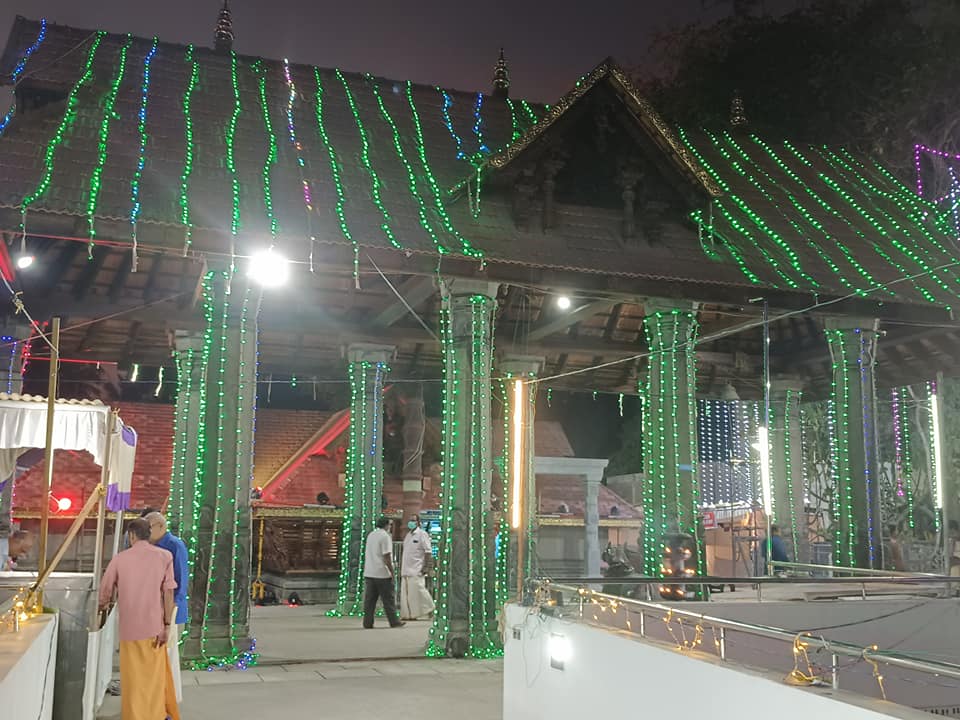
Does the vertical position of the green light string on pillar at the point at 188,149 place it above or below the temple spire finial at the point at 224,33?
below

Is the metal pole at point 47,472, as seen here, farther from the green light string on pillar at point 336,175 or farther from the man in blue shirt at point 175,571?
the green light string on pillar at point 336,175

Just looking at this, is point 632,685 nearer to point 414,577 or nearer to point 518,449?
point 518,449

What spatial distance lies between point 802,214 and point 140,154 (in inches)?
434

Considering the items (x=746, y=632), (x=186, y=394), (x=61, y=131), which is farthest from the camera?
(x=186, y=394)

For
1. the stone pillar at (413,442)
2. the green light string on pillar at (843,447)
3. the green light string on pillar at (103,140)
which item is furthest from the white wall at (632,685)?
the stone pillar at (413,442)

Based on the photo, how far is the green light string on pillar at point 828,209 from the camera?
1491cm

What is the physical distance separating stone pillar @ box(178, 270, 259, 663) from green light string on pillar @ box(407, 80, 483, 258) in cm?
288

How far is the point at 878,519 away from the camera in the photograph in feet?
47.5

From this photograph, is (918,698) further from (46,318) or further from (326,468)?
(326,468)

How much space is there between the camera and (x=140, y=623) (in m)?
7.54

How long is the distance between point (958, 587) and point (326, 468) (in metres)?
15.7

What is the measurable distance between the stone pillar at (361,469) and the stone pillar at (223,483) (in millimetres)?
5072

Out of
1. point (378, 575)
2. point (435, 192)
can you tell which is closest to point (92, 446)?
point (435, 192)

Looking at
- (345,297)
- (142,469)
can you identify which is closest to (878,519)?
(345,297)
